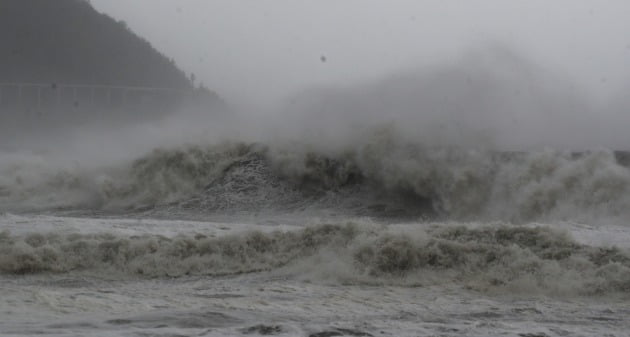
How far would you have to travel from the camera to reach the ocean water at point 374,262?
18.5 ft

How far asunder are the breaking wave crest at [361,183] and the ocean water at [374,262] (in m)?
0.04

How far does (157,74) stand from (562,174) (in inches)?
3558

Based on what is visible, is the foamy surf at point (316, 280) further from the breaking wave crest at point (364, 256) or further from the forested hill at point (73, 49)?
the forested hill at point (73, 49)

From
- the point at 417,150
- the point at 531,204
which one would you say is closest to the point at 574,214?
the point at 531,204

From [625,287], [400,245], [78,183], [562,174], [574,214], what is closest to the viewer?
[625,287]

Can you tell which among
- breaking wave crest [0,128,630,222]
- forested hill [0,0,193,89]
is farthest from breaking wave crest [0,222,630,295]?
forested hill [0,0,193,89]

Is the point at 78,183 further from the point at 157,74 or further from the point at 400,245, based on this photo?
the point at 157,74

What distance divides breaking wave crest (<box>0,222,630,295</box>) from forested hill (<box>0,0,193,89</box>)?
8275cm

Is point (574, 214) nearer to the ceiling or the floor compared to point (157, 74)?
nearer to the floor

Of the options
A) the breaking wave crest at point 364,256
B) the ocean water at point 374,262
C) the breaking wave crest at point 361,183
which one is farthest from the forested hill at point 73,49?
the breaking wave crest at point 364,256

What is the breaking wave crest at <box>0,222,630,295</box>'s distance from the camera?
705 cm

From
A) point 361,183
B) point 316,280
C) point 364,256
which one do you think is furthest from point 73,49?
point 316,280

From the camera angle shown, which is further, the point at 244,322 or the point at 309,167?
the point at 309,167

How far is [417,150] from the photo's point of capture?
48.5 feet
